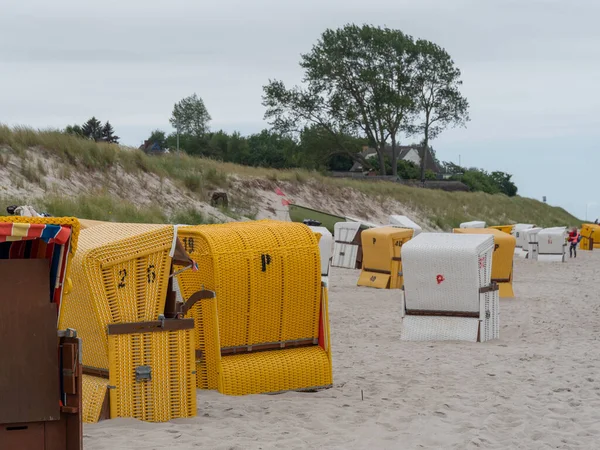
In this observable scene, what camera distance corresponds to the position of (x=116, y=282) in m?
6.90

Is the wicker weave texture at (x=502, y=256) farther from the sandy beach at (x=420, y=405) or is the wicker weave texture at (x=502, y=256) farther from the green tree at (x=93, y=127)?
the green tree at (x=93, y=127)

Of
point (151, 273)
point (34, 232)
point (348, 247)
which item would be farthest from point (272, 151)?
point (34, 232)

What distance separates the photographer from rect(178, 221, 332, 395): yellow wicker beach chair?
8125mm

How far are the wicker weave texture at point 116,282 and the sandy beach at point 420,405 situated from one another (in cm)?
76

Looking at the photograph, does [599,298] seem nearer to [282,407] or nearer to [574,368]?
[574,368]

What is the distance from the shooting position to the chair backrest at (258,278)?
8125 millimetres

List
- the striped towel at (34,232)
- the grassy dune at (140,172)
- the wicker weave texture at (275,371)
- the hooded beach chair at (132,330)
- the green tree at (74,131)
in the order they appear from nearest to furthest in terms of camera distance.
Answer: the striped towel at (34,232) < the hooded beach chair at (132,330) < the wicker weave texture at (275,371) < the grassy dune at (140,172) < the green tree at (74,131)

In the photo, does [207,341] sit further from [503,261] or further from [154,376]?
[503,261]

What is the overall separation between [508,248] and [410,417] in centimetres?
1092

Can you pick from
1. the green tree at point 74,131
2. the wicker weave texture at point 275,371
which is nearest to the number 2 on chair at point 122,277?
the wicker weave texture at point 275,371

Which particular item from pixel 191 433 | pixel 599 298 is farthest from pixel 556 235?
pixel 191 433

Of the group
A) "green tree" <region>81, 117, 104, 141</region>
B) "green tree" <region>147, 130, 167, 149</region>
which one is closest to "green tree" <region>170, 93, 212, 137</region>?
"green tree" <region>147, 130, 167, 149</region>

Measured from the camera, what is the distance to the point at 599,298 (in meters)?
18.9

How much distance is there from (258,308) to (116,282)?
5.90 feet
